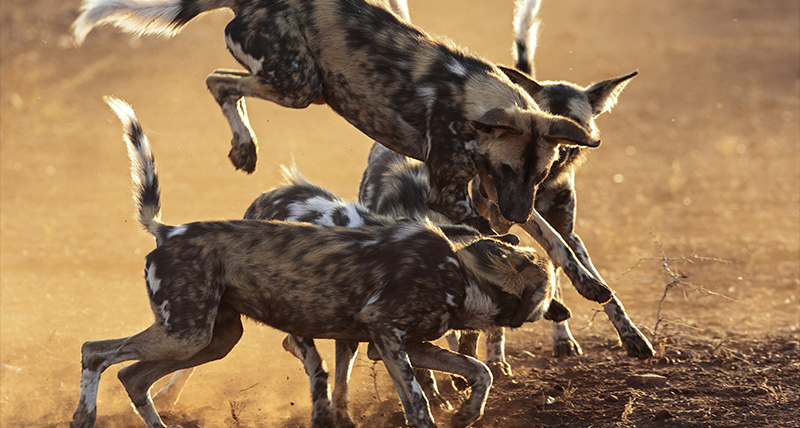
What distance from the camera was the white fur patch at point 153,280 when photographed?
365cm

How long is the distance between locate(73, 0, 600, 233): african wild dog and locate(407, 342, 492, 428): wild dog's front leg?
2.36 ft

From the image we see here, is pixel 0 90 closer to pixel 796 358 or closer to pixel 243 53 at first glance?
pixel 243 53

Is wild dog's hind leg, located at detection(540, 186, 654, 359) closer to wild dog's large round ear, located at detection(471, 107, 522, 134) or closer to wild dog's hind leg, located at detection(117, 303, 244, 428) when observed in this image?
wild dog's large round ear, located at detection(471, 107, 522, 134)

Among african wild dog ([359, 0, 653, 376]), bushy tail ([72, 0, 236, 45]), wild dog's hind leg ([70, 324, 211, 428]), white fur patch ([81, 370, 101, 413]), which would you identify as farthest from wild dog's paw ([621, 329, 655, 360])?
bushy tail ([72, 0, 236, 45])

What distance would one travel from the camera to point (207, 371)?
5215 mm

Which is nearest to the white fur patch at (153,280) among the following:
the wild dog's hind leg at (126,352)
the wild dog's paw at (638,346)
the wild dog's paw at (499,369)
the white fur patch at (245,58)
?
the wild dog's hind leg at (126,352)

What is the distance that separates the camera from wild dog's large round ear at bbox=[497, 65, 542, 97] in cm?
482

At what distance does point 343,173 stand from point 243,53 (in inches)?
255

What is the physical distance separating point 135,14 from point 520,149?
7.67 ft

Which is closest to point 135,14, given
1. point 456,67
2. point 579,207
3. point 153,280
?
point 153,280

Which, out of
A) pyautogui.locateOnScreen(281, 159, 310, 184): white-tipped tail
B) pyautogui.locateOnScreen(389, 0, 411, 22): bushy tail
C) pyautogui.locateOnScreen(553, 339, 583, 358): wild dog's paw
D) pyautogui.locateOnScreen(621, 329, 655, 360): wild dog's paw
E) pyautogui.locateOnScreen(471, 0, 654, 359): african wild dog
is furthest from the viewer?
pyautogui.locateOnScreen(553, 339, 583, 358): wild dog's paw

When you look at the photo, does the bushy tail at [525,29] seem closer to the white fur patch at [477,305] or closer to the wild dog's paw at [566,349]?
the wild dog's paw at [566,349]

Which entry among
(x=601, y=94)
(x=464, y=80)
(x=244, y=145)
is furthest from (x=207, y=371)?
(x=601, y=94)

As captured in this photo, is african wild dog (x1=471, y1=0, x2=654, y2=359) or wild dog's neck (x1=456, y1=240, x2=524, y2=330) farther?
african wild dog (x1=471, y1=0, x2=654, y2=359)
